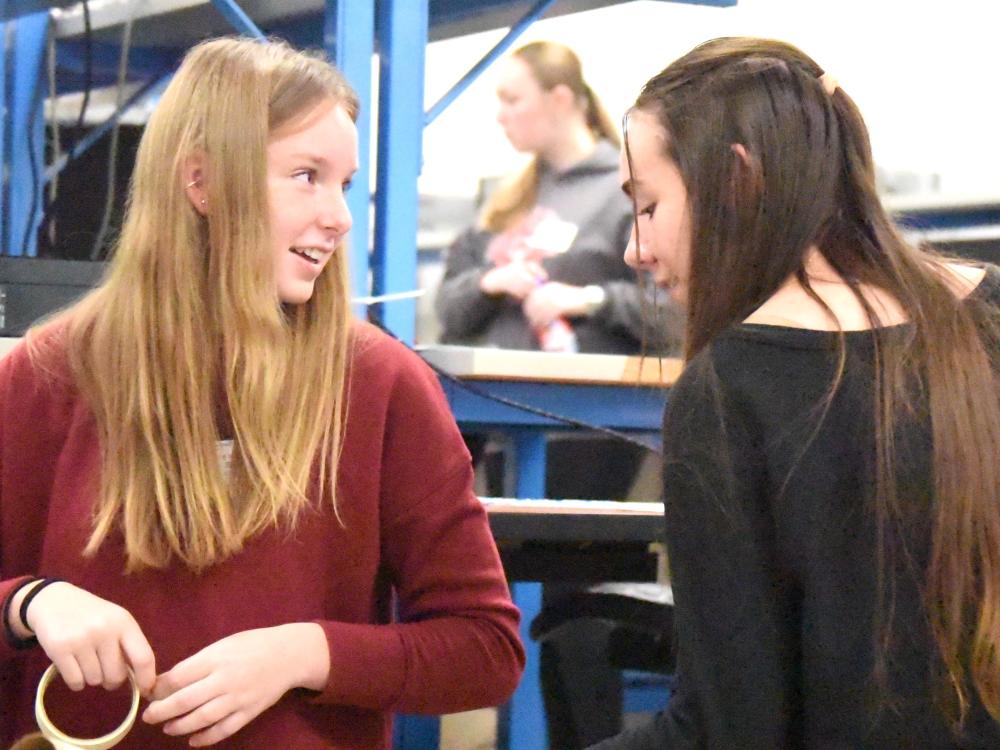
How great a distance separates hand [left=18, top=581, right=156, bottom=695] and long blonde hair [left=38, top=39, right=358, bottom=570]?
0.27 feet

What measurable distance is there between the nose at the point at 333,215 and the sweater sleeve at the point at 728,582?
0.39m

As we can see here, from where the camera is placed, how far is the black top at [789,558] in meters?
0.91

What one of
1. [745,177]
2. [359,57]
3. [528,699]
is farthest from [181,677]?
[359,57]

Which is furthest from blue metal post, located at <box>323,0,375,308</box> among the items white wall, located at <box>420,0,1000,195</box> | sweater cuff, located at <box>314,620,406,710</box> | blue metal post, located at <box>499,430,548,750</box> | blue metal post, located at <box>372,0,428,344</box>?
white wall, located at <box>420,0,1000,195</box>

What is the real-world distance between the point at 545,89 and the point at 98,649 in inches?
97.9

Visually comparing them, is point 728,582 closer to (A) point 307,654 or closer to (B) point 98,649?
(A) point 307,654

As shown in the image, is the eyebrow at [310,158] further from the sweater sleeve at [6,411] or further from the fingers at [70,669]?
the fingers at [70,669]

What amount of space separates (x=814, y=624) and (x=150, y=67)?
7.23 ft

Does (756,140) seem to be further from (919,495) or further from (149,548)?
(149,548)

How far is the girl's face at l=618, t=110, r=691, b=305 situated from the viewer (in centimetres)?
101

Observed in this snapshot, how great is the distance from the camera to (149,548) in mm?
1125

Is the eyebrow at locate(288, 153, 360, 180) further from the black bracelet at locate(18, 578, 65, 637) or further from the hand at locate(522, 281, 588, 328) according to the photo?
the hand at locate(522, 281, 588, 328)

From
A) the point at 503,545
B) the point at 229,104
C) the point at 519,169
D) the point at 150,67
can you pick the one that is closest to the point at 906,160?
the point at 519,169

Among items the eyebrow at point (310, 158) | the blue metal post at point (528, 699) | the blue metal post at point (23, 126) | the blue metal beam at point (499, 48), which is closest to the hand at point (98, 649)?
the eyebrow at point (310, 158)
